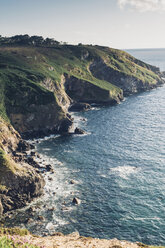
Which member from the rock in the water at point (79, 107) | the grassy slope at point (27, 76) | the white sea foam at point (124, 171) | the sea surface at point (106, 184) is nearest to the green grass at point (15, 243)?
the sea surface at point (106, 184)

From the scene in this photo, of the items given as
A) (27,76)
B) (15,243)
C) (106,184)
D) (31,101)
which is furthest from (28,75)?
(15,243)

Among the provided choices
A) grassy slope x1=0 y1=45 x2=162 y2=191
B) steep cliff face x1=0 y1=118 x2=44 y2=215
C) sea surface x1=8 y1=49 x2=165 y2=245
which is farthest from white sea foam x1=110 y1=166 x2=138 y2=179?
grassy slope x1=0 y1=45 x2=162 y2=191

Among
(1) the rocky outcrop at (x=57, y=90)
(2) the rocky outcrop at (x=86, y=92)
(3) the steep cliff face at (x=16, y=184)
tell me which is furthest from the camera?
(2) the rocky outcrop at (x=86, y=92)

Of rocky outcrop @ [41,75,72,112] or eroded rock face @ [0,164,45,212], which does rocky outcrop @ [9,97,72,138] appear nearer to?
rocky outcrop @ [41,75,72,112]

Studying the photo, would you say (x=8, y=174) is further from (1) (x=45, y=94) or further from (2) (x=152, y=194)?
(1) (x=45, y=94)

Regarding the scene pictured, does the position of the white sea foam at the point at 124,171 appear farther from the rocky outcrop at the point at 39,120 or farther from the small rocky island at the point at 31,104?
the rocky outcrop at the point at 39,120

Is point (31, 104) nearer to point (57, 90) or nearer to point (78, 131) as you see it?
point (78, 131)

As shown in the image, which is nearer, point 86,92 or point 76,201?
point 76,201
